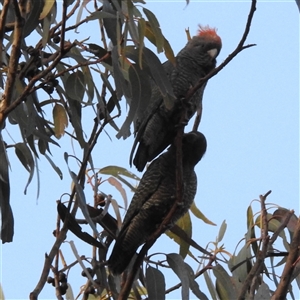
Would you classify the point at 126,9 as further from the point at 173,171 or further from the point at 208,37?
the point at 208,37

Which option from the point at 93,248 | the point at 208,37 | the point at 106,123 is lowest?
the point at 93,248

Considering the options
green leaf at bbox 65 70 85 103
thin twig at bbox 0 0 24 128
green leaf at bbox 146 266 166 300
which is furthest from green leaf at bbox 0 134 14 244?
green leaf at bbox 146 266 166 300

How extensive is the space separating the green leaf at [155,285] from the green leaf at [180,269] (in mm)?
51

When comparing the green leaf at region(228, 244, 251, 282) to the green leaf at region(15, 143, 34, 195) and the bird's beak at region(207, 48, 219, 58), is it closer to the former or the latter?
the green leaf at region(15, 143, 34, 195)

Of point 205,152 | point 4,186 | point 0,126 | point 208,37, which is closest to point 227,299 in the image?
point 205,152

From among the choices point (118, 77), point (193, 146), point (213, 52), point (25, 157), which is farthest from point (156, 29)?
point (213, 52)

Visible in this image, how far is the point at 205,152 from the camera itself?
2.58 m

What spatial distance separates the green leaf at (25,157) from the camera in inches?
72.8

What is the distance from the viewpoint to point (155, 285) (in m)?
2.00

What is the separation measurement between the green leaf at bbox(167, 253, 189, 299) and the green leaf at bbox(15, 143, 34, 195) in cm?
57

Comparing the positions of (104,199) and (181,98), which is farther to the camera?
(181,98)

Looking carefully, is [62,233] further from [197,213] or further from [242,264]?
[197,213]

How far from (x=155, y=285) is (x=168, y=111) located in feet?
2.37

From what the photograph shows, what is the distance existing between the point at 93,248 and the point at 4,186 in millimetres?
430
